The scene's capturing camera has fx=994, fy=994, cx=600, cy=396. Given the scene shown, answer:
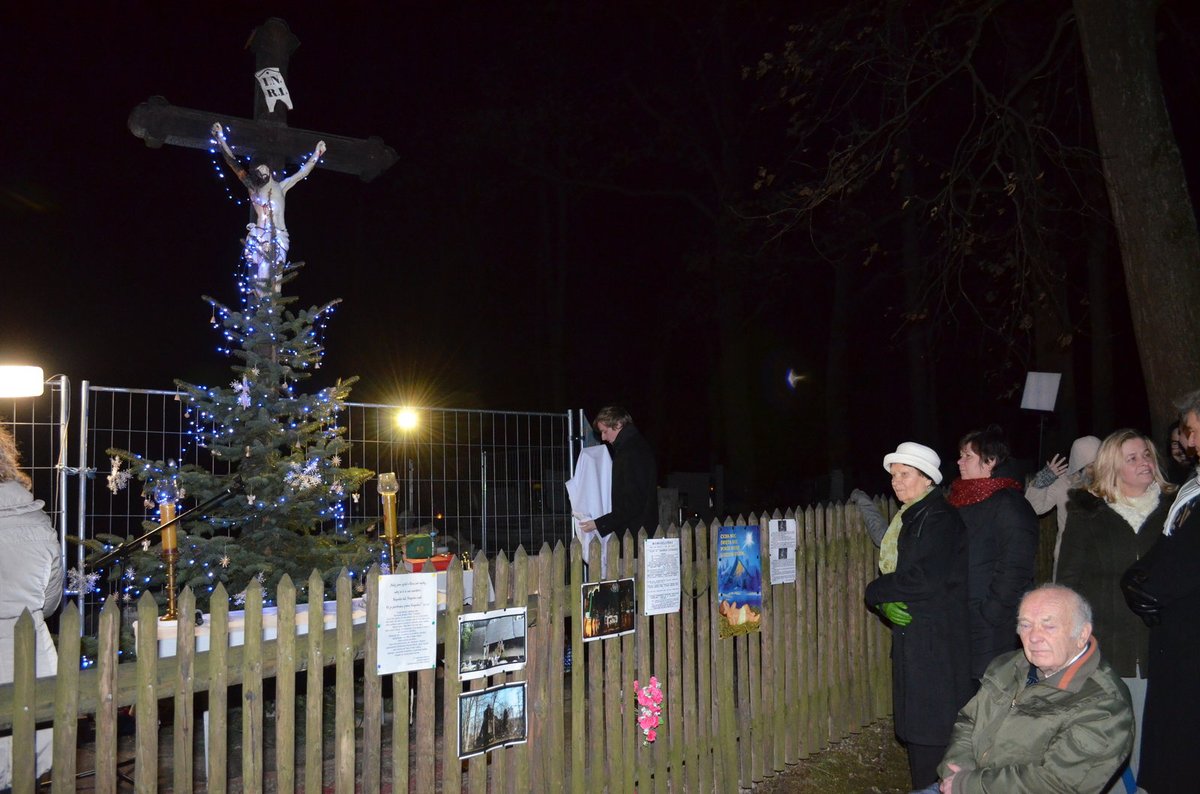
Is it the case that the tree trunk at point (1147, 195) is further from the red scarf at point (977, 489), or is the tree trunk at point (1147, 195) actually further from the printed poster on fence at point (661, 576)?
the printed poster on fence at point (661, 576)

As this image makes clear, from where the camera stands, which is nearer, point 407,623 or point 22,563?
point 22,563

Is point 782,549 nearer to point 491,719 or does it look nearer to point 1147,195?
point 491,719

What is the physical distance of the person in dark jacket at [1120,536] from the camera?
4762 mm

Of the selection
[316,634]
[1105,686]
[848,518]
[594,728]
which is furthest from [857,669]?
[316,634]

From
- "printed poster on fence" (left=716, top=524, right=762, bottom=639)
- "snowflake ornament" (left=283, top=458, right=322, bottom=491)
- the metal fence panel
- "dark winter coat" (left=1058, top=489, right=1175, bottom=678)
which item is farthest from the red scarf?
the metal fence panel

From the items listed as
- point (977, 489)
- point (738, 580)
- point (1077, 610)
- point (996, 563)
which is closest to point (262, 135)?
point (738, 580)

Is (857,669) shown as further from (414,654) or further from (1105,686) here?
(414,654)

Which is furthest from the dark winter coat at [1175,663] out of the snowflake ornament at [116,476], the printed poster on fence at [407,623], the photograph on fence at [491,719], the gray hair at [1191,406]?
the snowflake ornament at [116,476]

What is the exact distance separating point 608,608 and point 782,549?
5.37 feet

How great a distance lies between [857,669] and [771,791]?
136 centimetres

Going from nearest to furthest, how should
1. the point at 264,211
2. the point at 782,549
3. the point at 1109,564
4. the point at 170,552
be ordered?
the point at 170,552 < the point at 1109,564 < the point at 782,549 < the point at 264,211

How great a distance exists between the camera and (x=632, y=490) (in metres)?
6.64

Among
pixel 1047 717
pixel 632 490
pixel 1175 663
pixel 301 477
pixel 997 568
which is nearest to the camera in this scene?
pixel 1047 717

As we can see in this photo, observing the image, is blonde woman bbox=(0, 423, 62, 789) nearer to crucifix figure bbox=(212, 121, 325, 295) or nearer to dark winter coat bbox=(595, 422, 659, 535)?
crucifix figure bbox=(212, 121, 325, 295)
